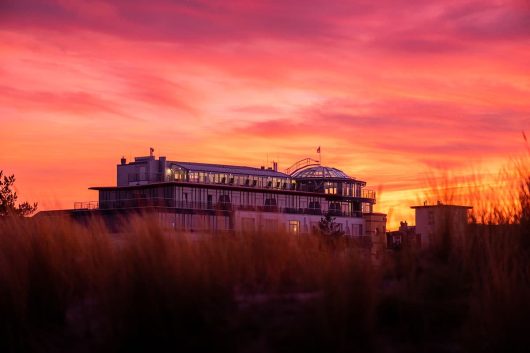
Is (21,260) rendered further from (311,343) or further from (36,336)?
(311,343)

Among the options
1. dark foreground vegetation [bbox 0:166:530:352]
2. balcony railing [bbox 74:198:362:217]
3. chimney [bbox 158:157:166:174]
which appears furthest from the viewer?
chimney [bbox 158:157:166:174]

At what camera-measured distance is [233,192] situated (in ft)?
319

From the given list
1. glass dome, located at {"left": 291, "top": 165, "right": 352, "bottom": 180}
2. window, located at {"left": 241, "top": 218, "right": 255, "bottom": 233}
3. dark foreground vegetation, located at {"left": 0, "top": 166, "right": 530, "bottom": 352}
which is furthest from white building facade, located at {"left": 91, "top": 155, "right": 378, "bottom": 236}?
dark foreground vegetation, located at {"left": 0, "top": 166, "right": 530, "bottom": 352}

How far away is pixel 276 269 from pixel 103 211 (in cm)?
7884

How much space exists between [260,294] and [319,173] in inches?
3871

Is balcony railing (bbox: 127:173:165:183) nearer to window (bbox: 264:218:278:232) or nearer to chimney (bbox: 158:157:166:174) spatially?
chimney (bbox: 158:157:166:174)

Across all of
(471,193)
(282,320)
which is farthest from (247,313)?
(471,193)

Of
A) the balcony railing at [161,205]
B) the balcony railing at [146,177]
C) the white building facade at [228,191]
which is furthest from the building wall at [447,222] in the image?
the balcony railing at [146,177]

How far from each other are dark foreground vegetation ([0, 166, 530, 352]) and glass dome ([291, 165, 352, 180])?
9589 cm

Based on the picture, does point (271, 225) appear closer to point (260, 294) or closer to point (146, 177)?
point (260, 294)

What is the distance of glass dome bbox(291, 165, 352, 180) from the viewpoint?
110250 millimetres

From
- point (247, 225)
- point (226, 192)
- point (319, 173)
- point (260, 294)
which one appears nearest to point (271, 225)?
point (247, 225)

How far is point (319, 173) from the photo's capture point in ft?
362

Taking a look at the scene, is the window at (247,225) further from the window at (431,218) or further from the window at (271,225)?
the window at (431,218)
